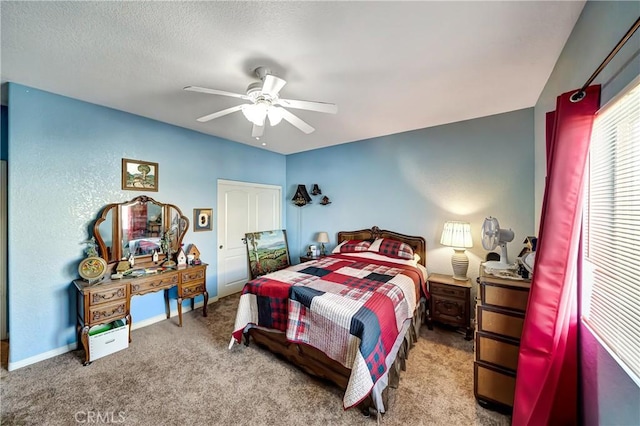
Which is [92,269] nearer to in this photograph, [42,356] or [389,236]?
[42,356]

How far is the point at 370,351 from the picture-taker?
5.28ft

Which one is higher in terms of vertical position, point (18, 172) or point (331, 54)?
point (331, 54)

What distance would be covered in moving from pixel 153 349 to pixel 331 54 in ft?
10.8

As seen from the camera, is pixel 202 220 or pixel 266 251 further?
pixel 266 251

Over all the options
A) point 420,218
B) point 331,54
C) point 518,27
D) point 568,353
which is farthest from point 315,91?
point 568,353

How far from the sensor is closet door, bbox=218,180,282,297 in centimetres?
388

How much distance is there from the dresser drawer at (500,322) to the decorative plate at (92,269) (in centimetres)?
348

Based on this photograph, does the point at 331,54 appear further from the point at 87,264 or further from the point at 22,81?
the point at 87,264

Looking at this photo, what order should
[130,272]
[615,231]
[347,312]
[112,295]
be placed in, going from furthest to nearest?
1. [130,272]
2. [112,295]
3. [347,312]
4. [615,231]

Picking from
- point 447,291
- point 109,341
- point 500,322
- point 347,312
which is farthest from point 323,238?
point 109,341

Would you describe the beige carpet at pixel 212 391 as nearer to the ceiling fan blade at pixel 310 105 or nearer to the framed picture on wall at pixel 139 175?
the framed picture on wall at pixel 139 175

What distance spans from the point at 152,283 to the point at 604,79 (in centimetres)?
394

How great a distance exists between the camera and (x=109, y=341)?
2352 millimetres

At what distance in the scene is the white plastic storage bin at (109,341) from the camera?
7.39 ft
